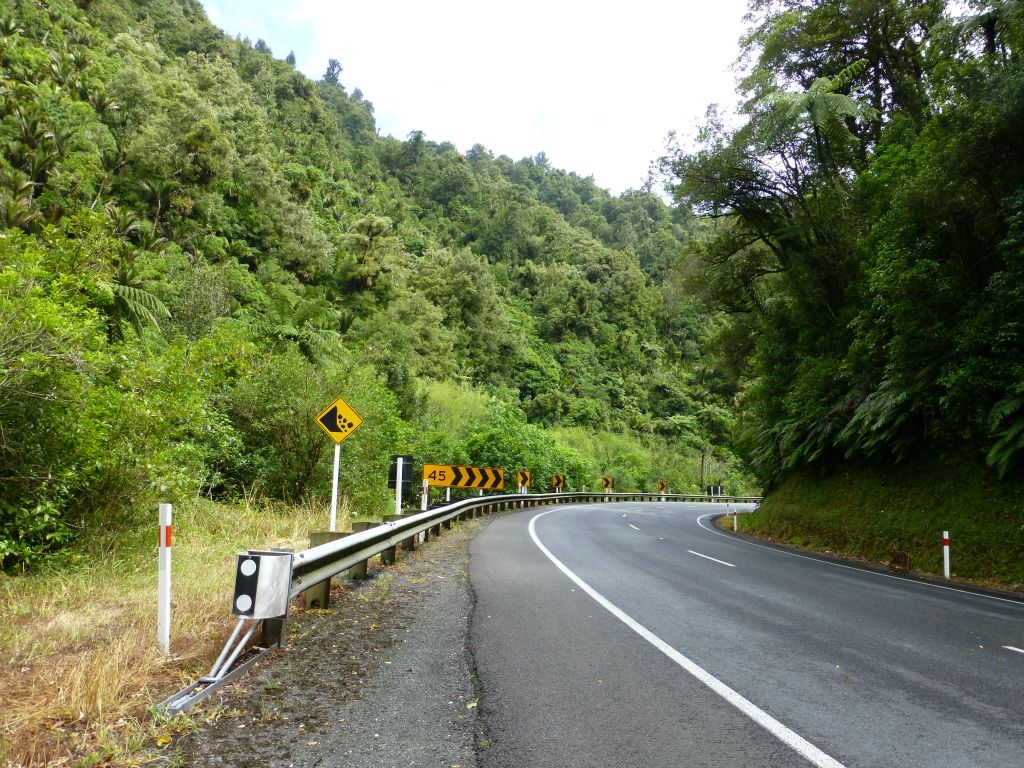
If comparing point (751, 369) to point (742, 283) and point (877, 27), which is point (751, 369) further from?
point (877, 27)

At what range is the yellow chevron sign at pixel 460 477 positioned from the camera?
2256cm

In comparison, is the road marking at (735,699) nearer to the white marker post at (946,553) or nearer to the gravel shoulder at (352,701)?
the gravel shoulder at (352,701)

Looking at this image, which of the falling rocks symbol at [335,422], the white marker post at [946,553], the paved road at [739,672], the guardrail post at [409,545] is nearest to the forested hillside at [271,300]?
the falling rocks symbol at [335,422]

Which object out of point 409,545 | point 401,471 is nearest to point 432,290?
point 401,471

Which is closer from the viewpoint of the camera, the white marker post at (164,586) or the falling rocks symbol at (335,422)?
the white marker post at (164,586)

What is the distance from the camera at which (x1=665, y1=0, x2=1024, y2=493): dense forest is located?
12039mm

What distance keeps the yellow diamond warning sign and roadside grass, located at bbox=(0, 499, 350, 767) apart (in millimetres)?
2802

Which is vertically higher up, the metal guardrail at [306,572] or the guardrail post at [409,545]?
the metal guardrail at [306,572]

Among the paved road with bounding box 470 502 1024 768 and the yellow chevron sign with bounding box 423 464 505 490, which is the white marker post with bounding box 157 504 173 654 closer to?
the paved road with bounding box 470 502 1024 768

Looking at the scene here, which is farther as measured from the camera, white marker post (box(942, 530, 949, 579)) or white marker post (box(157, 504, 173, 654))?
white marker post (box(942, 530, 949, 579))

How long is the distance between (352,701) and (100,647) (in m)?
1.93

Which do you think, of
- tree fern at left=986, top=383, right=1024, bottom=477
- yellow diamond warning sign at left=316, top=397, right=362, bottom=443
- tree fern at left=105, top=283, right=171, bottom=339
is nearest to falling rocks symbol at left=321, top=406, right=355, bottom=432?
yellow diamond warning sign at left=316, top=397, right=362, bottom=443

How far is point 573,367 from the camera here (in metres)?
73.8

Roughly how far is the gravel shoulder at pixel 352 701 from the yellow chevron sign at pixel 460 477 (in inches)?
538
